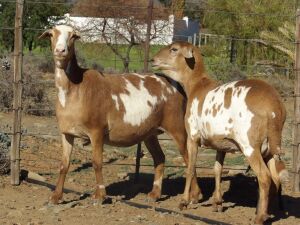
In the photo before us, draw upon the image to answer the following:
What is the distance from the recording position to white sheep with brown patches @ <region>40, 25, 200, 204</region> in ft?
32.3

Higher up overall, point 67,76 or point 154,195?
point 67,76

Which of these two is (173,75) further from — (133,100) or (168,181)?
(168,181)

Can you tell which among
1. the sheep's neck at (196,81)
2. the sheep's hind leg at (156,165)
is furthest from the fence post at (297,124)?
the sheep's hind leg at (156,165)

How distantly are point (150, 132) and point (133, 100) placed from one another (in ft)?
1.78

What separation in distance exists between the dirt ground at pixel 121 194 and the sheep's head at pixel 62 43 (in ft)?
6.31

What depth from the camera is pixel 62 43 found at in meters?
9.66

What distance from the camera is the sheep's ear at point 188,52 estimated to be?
10.2 meters

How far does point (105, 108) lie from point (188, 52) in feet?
4.52

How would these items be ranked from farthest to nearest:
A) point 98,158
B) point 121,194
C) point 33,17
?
1. point 33,17
2. point 121,194
3. point 98,158

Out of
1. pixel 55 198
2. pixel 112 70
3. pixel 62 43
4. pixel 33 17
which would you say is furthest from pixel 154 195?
pixel 33 17

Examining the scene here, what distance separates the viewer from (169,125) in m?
10.6

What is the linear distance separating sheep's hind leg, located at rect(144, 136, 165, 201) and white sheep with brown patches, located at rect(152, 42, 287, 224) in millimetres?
918

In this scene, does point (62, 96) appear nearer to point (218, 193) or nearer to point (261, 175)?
point (218, 193)

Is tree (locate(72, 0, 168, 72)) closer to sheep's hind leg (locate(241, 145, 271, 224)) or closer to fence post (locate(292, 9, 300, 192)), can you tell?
fence post (locate(292, 9, 300, 192))
